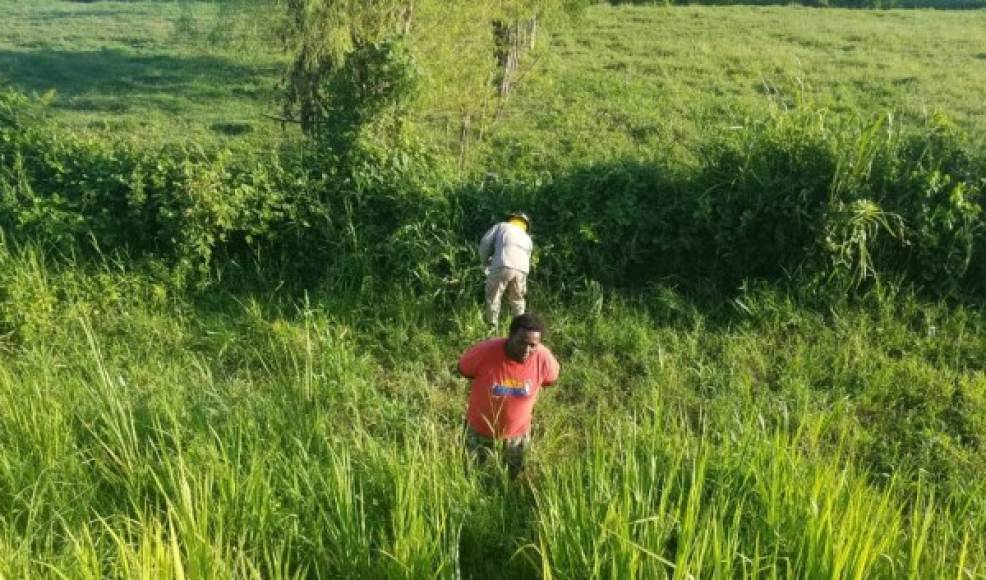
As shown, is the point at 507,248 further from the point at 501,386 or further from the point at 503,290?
the point at 501,386

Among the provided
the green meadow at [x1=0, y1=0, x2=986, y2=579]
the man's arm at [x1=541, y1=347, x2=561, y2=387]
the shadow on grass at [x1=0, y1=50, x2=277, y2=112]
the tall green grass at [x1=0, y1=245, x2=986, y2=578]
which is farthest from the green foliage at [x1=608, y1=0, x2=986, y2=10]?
the man's arm at [x1=541, y1=347, x2=561, y2=387]

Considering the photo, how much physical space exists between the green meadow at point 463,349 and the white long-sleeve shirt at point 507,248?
57 centimetres

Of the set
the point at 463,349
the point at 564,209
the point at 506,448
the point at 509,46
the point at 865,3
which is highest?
the point at 865,3

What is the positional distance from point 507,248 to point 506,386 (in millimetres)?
1995

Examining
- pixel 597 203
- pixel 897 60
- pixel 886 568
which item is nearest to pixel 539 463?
pixel 886 568

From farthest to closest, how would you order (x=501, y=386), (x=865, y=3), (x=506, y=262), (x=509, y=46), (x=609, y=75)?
(x=865, y=3), (x=609, y=75), (x=509, y=46), (x=506, y=262), (x=501, y=386)

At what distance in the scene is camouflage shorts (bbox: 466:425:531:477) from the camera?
4.30 metres

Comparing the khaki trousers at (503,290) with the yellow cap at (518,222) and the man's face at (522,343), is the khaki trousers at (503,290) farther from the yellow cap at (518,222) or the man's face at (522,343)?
the man's face at (522,343)

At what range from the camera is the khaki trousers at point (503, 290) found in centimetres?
599

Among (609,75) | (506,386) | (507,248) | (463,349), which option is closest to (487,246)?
(507,248)

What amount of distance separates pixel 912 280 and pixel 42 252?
24.0 feet

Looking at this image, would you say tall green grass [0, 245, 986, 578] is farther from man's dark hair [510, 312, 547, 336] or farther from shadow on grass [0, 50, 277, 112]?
shadow on grass [0, 50, 277, 112]

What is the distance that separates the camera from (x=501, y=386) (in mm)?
4125

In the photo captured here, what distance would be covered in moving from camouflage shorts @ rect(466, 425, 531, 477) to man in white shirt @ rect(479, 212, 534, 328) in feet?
6.06
